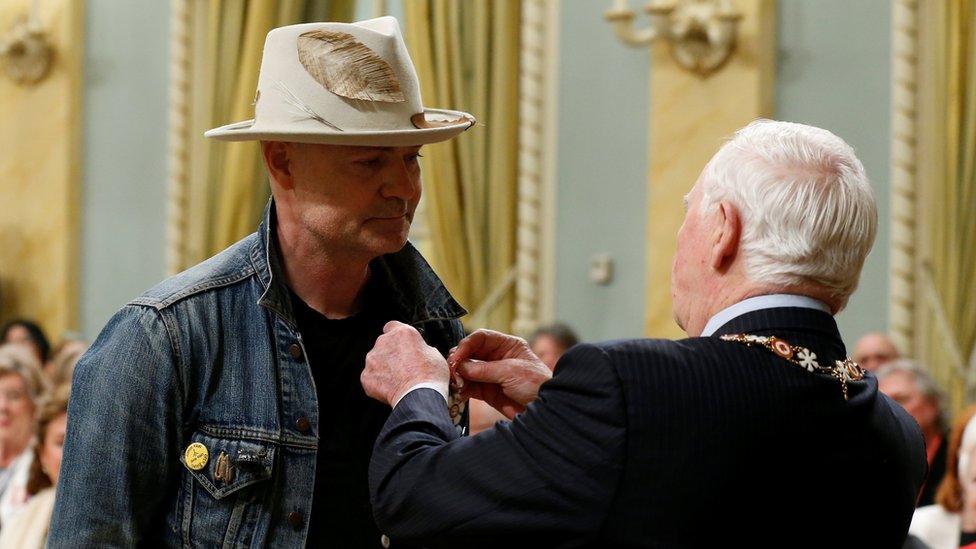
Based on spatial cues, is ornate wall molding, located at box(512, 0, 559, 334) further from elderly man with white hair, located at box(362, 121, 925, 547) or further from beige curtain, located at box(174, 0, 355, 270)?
elderly man with white hair, located at box(362, 121, 925, 547)

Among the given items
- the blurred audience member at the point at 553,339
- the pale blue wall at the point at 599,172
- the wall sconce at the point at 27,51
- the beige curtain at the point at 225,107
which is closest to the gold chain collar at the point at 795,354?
the blurred audience member at the point at 553,339

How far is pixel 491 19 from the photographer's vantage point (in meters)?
7.39

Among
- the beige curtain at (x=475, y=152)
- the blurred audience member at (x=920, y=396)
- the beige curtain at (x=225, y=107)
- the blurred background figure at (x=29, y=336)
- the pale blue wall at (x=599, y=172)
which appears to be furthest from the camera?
the blurred background figure at (x=29, y=336)

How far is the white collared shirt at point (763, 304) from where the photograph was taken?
1.93m

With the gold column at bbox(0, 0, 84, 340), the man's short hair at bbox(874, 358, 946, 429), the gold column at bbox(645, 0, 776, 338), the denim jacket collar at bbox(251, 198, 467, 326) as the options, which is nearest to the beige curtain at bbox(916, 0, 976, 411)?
the gold column at bbox(645, 0, 776, 338)

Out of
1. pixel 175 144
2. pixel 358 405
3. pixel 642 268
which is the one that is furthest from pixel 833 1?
pixel 358 405

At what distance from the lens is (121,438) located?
2088 mm

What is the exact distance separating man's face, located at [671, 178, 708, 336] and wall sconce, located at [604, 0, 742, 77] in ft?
14.8

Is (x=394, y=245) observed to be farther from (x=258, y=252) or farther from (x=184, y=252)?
(x=184, y=252)

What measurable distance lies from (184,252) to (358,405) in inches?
256

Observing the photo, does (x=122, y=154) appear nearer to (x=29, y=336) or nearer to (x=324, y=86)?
(x=29, y=336)

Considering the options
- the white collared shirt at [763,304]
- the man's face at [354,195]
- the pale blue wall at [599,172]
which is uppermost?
the man's face at [354,195]

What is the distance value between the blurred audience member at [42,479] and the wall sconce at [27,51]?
187 inches

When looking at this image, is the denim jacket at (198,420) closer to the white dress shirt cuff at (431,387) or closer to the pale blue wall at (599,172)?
the white dress shirt cuff at (431,387)
